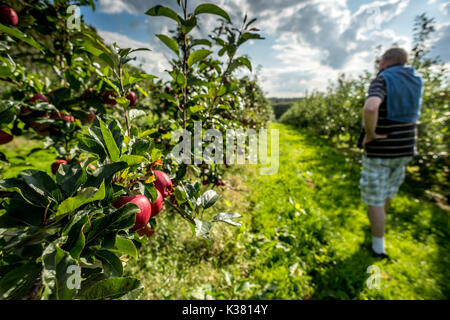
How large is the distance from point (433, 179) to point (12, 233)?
6040 millimetres

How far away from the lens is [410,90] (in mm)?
2041

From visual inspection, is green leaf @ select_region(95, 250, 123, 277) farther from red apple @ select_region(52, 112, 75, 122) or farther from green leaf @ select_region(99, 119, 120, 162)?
red apple @ select_region(52, 112, 75, 122)

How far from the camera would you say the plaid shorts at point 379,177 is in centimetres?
220

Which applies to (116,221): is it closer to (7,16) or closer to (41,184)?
(41,184)

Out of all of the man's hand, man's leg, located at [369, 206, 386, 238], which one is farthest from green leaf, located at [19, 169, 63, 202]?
man's leg, located at [369, 206, 386, 238]

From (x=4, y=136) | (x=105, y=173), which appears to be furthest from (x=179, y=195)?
(x=4, y=136)

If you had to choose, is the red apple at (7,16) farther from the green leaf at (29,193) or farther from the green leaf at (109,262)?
the green leaf at (109,262)

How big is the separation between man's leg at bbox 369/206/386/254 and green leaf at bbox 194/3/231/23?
7.86 feet

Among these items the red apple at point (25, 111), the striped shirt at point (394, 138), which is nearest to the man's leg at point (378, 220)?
the striped shirt at point (394, 138)

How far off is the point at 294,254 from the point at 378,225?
36.0 inches

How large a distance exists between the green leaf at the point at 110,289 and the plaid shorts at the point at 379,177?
2.51 m

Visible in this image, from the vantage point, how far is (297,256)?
2150 mm

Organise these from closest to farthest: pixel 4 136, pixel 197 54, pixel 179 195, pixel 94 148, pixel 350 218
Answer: pixel 94 148, pixel 179 195, pixel 197 54, pixel 4 136, pixel 350 218
